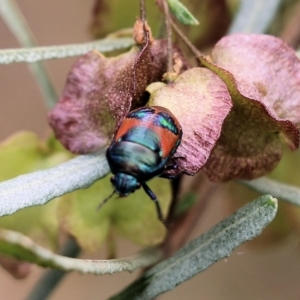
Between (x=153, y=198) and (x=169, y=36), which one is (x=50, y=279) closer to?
(x=153, y=198)

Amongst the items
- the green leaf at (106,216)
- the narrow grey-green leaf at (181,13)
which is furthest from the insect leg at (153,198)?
the narrow grey-green leaf at (181,13)

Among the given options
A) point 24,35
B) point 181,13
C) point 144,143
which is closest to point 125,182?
point 144,143

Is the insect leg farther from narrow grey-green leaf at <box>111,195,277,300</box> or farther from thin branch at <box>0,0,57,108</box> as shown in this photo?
thin branch at <box>0,0,57,108</box>

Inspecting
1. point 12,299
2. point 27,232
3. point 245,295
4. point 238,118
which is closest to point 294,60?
point 238,118

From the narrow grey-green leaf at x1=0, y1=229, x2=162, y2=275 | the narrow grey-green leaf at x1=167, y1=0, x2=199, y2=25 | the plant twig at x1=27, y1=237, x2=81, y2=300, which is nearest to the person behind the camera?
the narrow grey-green leaf at x1=0, y1=229, x2=162, y2=275

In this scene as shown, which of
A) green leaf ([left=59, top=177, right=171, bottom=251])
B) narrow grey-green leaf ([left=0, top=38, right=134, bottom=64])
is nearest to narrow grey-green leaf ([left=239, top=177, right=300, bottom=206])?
green leaf ([left=59, top=177, right=171, bottom=251])
